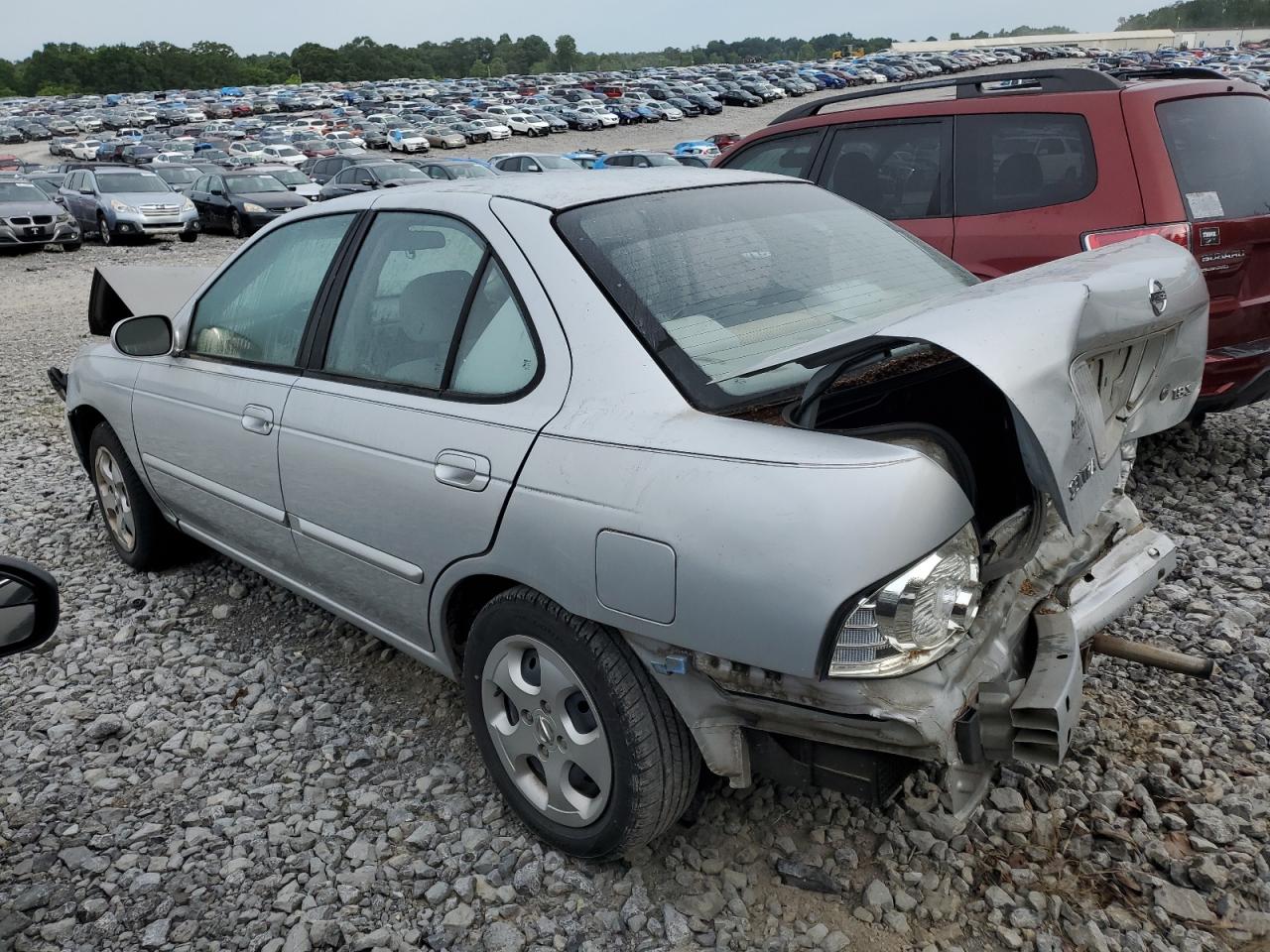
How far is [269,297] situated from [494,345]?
4.23ft

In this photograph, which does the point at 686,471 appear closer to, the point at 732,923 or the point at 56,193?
the point at 732,923

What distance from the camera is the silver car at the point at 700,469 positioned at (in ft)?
6.14

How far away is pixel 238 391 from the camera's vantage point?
10.8ft

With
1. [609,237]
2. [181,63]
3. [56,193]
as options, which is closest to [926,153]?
[609,237]

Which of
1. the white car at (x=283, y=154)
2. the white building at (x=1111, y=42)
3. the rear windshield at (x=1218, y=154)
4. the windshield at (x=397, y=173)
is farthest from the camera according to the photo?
the white building at (x=1111, y=42)

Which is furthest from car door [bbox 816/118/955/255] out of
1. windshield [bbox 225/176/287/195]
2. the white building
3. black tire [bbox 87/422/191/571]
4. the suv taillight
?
the white building

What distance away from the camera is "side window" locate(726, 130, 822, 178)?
586 cm

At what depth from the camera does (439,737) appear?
312 centimetres

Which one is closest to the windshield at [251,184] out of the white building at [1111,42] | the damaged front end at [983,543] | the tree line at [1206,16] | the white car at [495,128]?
the damaged front end at [983,543]

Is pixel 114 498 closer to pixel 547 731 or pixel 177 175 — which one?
pixel 547 731

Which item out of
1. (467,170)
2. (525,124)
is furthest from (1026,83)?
(525,124)

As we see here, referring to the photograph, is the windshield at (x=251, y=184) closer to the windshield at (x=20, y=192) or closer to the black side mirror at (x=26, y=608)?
the windshield at (x=20, y=192)

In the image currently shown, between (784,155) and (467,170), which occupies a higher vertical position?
(784,155)

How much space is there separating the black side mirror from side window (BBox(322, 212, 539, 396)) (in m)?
1.09
